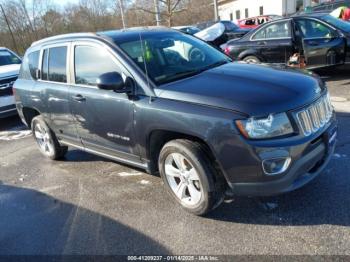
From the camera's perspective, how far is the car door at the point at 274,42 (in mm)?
8344

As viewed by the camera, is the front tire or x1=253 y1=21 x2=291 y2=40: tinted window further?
x1=253 y1=21 x2=291 y2=40: tinted window

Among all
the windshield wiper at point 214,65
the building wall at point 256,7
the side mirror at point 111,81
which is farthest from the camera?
the building wall at point 256,7

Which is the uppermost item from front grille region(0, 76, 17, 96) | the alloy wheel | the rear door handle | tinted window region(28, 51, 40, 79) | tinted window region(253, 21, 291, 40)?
tinted window region(28, 51, 40, 79)

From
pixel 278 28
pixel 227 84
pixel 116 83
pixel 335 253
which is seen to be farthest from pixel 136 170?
pixel 278 28

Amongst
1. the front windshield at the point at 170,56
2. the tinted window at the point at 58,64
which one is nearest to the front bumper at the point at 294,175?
the front windshield at the point at 170,56

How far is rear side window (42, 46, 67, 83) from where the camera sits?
4.61 m

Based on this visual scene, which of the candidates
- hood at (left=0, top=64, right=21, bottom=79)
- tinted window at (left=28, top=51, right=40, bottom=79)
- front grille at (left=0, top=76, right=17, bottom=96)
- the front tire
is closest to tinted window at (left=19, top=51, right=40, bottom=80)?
tinted window at (left=28, top=51, right=40, bottom=79)

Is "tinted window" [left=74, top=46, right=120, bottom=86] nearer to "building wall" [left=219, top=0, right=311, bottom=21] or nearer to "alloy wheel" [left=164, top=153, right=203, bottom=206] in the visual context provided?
"alloy wheel" [left=164, top=153, right=203, bottom=206]

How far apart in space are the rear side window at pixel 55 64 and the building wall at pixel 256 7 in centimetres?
3481

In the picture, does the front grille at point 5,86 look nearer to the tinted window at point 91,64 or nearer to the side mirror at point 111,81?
the tinted window at point 91,64

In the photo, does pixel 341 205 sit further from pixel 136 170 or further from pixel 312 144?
pixel 136 170

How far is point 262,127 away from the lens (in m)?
2.88

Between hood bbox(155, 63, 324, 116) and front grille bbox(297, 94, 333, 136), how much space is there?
0.08 metres

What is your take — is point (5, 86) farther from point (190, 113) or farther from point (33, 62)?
point (190, 113)
